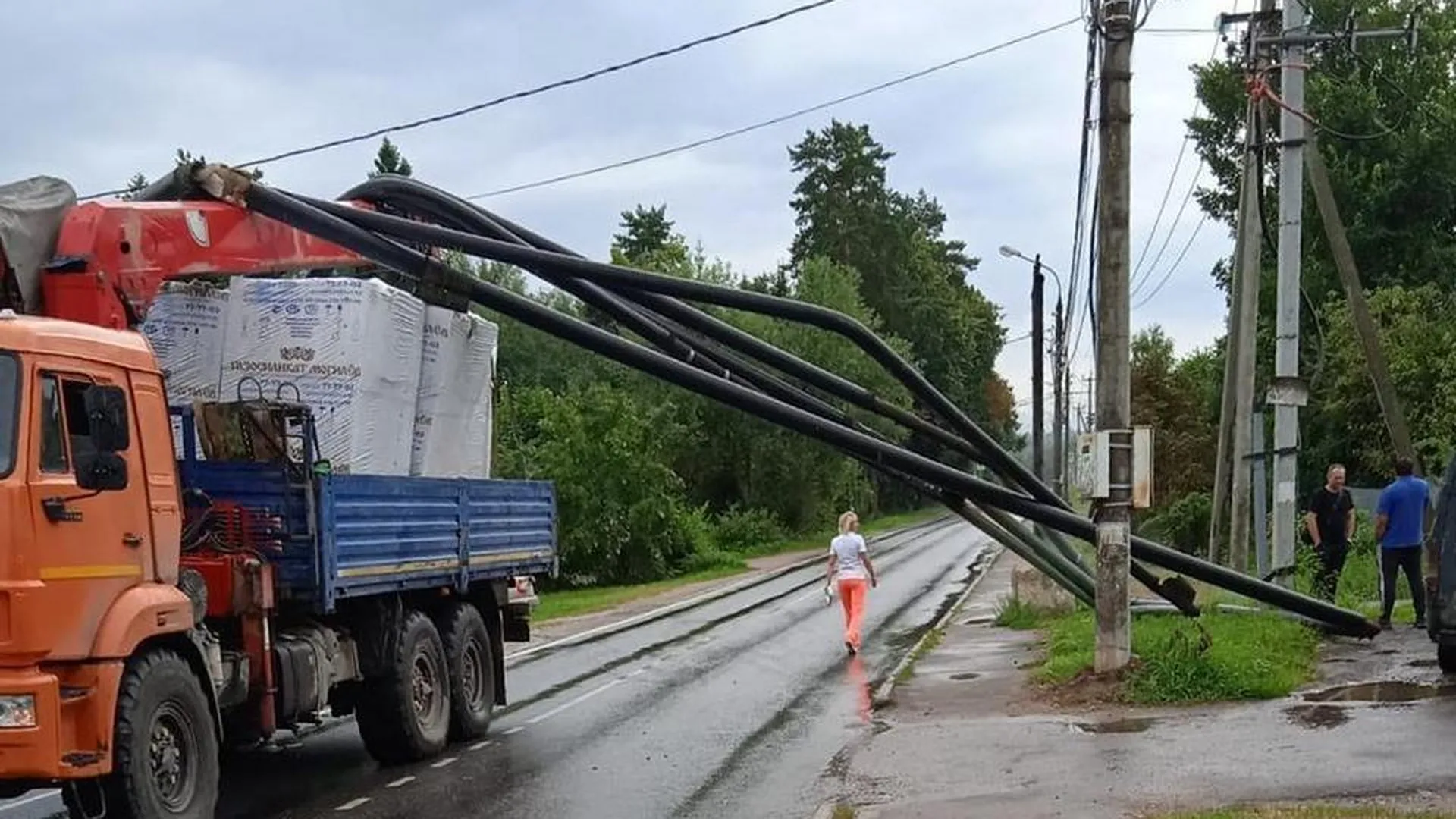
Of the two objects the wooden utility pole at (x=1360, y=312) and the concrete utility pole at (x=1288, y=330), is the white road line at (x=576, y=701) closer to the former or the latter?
the concrete utility pole at (x=1288, y=330)

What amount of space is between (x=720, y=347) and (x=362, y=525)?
17.9 feet

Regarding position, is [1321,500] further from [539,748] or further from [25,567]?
[25,567]

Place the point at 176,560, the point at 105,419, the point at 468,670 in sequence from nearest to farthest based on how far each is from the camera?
the point at 105,419 < the point at 176,560 < the point at 468,670

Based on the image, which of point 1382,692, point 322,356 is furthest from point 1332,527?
point 322,356

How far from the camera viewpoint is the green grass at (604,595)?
95.5 feet

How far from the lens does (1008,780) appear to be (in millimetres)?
9609

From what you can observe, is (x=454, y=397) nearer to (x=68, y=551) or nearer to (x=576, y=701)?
(x=576, y=701)

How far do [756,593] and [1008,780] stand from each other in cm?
2245

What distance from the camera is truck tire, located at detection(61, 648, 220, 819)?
759 cm

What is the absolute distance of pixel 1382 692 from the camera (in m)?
12.2

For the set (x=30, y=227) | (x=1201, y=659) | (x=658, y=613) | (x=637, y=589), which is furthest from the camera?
(x=637, y=589)

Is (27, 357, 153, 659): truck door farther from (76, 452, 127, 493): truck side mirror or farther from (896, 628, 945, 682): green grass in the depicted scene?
(896, 628, 945, 682): green grass

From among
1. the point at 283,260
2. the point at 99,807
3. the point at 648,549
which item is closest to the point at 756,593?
the point at 648,549

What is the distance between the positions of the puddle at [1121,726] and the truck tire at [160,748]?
20.2ft
